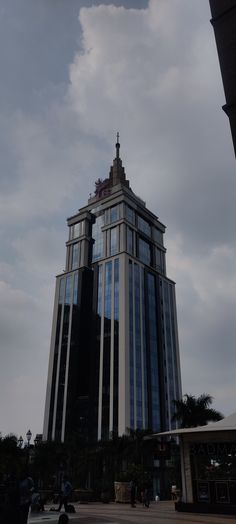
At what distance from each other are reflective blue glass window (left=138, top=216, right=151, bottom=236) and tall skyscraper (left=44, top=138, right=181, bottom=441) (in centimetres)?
36

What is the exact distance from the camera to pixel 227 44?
15.7m

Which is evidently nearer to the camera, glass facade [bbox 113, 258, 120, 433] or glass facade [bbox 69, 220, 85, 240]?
glass facade [bbox 113, 258, 120, 433]

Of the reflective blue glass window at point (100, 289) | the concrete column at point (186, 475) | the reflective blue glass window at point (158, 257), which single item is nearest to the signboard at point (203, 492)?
the concrete column at point (186, 475)

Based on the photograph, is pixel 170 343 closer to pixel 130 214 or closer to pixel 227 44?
pixel 130 214

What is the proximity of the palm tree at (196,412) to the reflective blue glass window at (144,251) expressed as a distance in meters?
58.2

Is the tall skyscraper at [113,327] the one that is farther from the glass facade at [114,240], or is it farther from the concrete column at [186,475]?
the concrete column at [186,475]

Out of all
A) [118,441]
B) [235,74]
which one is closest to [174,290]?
[118,441]

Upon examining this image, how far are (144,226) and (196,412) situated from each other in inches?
2641

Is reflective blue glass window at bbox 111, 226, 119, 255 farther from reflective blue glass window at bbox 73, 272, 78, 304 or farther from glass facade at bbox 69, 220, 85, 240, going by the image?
reflective blue glass window at bbox 73, 272, 78, 304

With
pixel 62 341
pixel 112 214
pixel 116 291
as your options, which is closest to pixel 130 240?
pixel 112 214

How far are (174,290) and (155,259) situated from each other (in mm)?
8650

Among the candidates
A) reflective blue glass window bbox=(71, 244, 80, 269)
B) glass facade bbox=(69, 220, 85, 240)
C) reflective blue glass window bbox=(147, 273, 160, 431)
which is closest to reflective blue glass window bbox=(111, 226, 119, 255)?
glass facade bbox=(69, 220, 85, 240)

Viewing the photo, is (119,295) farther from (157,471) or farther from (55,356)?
(157,471)

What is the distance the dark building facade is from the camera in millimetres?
15180
